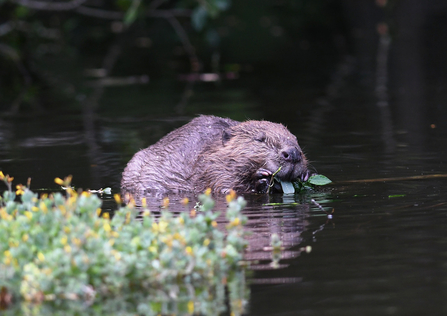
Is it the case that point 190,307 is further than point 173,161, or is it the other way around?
point 173,161

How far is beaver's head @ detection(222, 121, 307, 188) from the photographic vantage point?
7.18 m

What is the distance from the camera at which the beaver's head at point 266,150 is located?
7.18 meters

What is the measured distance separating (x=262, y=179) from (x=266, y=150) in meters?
0.28

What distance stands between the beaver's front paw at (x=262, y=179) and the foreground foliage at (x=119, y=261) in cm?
241

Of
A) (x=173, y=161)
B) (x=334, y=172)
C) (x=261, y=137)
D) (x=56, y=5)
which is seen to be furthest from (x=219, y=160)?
(x=56, y=5)

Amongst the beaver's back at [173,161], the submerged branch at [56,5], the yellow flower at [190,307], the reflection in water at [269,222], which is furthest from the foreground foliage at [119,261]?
the submerged branch at [56,5]

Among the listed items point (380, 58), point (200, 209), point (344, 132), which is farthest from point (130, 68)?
point (200, 209)

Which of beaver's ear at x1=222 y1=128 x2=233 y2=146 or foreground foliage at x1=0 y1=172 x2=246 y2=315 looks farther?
beaver's ear at x1=222 y1=128 x2=233 y2=146

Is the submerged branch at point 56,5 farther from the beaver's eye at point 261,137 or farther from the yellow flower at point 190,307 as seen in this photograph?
the yellow flower at point 190,307

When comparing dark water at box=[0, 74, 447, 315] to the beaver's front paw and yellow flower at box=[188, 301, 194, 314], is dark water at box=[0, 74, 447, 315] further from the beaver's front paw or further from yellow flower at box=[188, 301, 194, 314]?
yellow flower at box=[188, 301, 194, 314]

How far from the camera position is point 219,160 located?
754 cm

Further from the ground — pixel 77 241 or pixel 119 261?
pixel 77 241

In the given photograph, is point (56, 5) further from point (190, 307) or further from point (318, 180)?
point (190, 307)

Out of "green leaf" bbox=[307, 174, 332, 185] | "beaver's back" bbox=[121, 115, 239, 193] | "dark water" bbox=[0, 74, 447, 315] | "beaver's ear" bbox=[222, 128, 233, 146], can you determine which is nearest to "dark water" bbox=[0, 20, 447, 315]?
"dark water" bbox=[0, 74, 447, 315]
